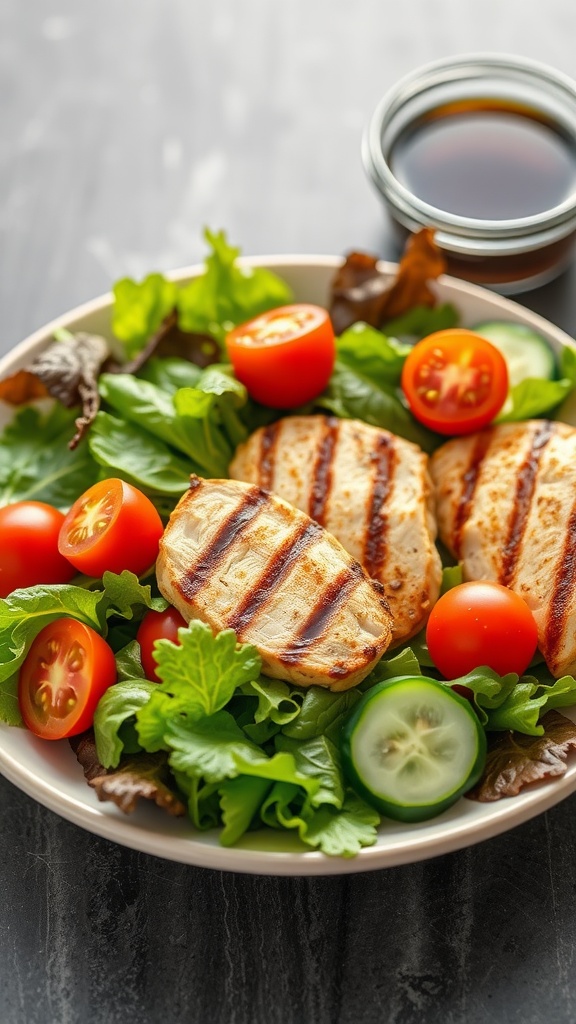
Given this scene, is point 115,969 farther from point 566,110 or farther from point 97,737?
point 566,110

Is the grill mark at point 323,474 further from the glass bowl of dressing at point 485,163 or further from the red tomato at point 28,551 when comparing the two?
the glass bowl of dressing at point 485,163

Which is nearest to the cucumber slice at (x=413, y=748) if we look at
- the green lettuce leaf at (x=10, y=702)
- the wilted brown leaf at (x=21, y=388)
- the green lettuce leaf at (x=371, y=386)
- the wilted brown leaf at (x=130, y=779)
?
the wilted brown leaf at (x=130, y=779)

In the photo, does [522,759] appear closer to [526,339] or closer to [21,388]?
[526,339]

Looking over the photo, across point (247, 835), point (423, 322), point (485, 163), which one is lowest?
point (247, 835)

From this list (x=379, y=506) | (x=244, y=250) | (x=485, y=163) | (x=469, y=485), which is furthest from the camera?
(x=244, y=250)

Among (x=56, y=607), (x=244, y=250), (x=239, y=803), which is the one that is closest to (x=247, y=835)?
(x=239, y=803)

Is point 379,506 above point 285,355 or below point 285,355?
below
